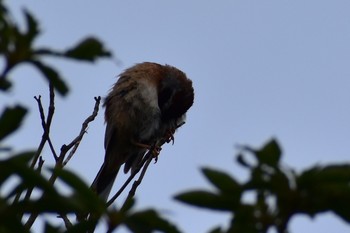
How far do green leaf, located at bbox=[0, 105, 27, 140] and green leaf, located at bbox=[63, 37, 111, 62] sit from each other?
135 millimetres

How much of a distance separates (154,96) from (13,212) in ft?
25.0

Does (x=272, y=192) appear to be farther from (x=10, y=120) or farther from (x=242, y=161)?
(x=10, y=120)

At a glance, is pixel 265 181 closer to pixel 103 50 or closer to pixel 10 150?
pixel 103 50

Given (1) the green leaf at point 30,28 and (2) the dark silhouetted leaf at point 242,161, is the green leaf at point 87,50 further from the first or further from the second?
(2) the dark silhouetted leaf at point 242,161

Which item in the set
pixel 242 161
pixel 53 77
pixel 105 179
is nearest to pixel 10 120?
pixel 53 77

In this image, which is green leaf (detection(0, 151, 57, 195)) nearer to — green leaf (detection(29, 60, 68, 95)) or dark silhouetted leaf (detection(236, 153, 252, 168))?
green leaf (detection(29, 60, 68, 95))

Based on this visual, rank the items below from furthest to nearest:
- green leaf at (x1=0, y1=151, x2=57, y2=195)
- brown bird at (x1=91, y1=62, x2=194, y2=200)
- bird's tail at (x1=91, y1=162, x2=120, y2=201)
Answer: brown bird at (x1=91, y1=62, x2=194, y2=200) → bird's tail at (x1=91, y1=162, x2=120, y2=201) → green leaf at (x1=0, y1=151, x2=57, y2=195)

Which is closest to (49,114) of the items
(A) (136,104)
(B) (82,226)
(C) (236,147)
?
(B) (82,226)

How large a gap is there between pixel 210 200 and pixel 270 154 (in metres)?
0.12

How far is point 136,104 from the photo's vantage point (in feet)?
28.0

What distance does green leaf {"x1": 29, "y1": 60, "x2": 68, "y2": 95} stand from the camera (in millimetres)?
1041

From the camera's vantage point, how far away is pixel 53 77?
1056 millimetres

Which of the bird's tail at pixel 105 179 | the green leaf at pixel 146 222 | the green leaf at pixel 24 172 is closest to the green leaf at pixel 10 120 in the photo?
the green leaf at pixel 24 172

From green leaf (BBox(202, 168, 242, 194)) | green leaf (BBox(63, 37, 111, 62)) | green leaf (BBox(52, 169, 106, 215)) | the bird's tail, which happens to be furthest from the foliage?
the bird's tail
